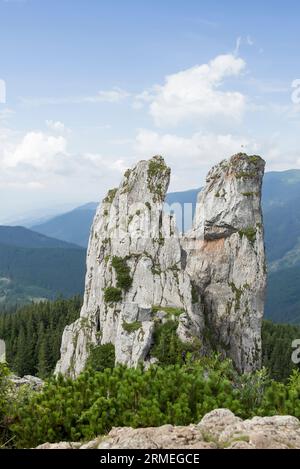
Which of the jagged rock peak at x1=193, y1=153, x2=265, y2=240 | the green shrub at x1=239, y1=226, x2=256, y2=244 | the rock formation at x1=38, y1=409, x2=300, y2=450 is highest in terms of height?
the jagged rock peak at x1=193, y1=153, x2=265, y2=240

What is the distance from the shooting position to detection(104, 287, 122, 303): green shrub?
63625mm

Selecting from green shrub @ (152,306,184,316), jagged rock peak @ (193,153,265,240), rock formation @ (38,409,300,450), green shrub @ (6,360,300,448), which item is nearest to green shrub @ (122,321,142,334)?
green shrub @ (152,306,184,316)

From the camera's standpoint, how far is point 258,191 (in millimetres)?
69438

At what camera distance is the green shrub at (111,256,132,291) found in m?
62.9

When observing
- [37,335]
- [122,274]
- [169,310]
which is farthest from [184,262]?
[37,335]

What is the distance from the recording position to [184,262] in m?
65.2

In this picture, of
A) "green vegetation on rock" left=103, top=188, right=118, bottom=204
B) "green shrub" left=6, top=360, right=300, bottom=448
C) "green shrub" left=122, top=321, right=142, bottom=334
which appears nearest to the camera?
"green shrub" left=6, top=360, right=300, bottom=448

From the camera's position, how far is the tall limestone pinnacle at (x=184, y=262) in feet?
206

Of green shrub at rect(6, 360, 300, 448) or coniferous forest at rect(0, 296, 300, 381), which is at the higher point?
green shrub at rect(6, 360, 300, 448)

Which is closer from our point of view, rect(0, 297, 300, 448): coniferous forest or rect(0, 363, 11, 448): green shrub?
rect(0, 297, 300, 448): coniferous forest

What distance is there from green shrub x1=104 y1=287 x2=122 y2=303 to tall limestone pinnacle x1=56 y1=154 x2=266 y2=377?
132 millimetres

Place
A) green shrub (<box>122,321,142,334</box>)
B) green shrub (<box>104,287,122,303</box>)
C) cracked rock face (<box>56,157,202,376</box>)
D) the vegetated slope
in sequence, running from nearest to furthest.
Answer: green shrub (<box>122,321,142,334</box>)
cracked rock face (<box>56,157,202,376</box>)
green shrub (<box>104,287,122,303</box>)
the vegetated slope

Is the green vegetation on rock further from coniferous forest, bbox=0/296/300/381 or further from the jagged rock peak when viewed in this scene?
coniferous forest, bbox=0/296/300/381

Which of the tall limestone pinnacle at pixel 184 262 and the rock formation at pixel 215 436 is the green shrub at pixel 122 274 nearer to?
the tall limestone pinnacle at pixel 184 262
